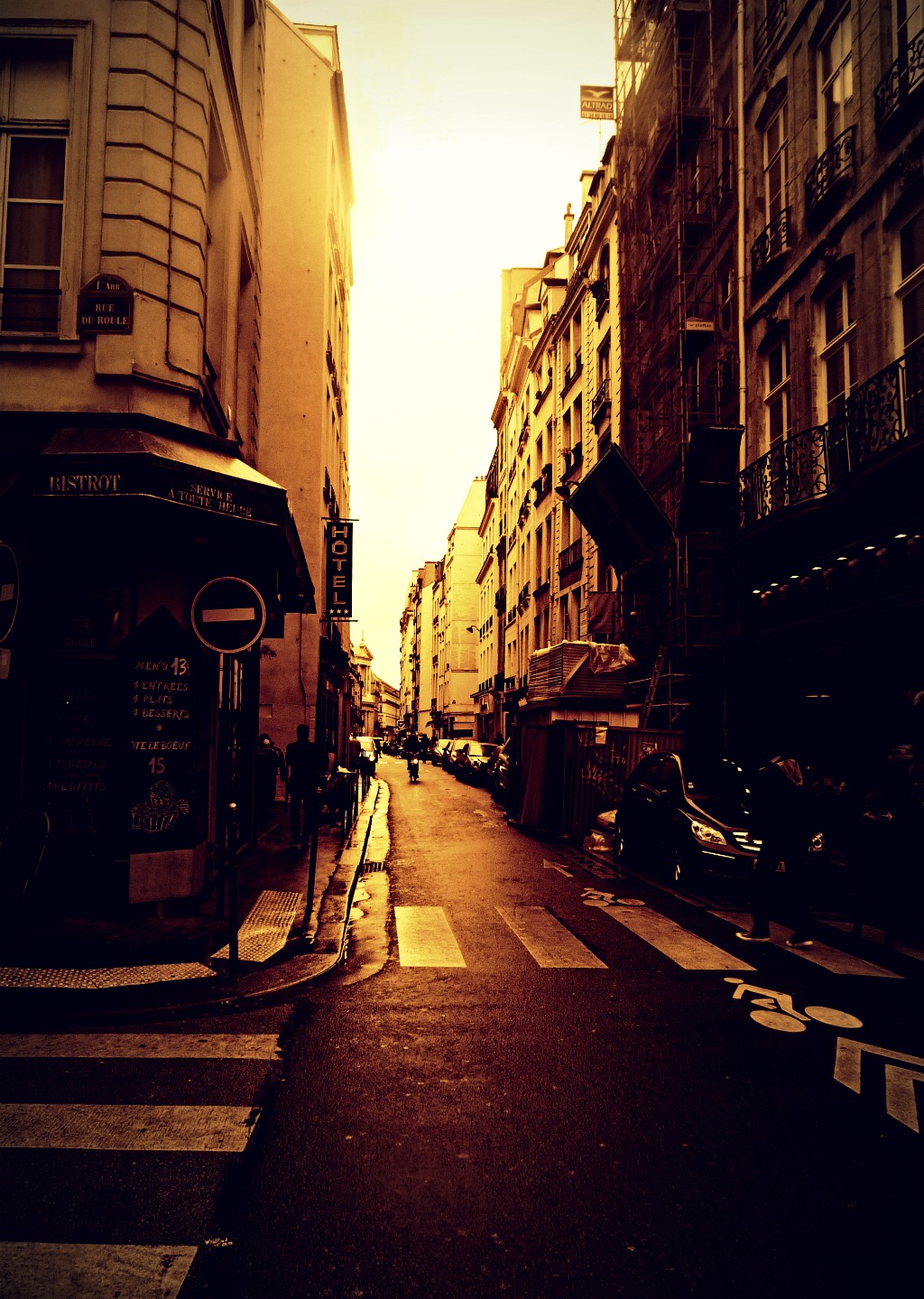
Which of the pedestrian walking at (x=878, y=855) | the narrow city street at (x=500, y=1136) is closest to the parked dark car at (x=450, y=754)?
the pedestrian walking at (x=878, y=855)

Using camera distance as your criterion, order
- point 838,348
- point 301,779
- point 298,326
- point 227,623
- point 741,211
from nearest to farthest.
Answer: point 227,623 → point 301,779 → point 838,348 → point 741,211 → point 298,326

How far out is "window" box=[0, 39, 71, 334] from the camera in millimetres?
9562

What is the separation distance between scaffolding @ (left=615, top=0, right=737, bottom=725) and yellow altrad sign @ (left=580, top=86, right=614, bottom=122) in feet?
20.3

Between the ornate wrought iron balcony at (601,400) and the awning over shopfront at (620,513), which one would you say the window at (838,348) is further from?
the ornate wrought iron balcony at (601,400)

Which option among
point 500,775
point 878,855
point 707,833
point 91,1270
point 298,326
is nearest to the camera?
point 91,1270

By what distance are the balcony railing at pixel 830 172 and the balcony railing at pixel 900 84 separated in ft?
3.10

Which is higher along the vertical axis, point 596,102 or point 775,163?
point 596,102

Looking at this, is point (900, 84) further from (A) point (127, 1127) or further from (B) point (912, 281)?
(A) point (127, 1127)

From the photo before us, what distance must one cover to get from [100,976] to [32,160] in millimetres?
8438

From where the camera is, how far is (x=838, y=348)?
1453cm

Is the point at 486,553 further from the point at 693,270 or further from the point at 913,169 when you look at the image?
the point at 913,169

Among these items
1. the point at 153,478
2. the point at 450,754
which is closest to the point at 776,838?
the point at 153,478

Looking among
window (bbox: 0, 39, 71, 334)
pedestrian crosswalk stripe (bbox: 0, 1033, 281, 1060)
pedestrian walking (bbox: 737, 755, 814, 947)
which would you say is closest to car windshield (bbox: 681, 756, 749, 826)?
pedestrian walking (bbox: 737, 755, 814, 947)

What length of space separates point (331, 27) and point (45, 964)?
101 ft
